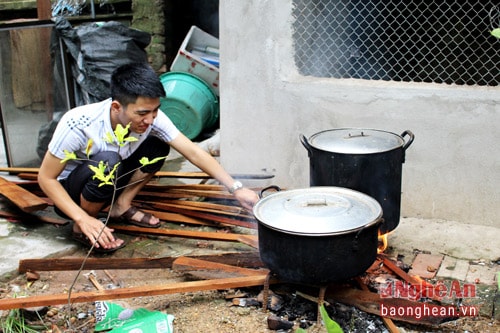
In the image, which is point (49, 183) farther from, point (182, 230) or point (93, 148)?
point (182, 230)

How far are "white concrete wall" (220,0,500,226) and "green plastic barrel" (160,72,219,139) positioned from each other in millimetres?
1641

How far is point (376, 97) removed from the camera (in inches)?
180

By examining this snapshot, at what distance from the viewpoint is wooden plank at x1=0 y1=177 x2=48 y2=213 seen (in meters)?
4.42

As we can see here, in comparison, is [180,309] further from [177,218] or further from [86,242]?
[177,218]

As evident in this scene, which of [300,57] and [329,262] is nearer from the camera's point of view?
[329,262]

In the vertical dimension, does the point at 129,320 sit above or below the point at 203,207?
below

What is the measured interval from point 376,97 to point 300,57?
0.84 m

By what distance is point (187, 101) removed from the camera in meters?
6.74

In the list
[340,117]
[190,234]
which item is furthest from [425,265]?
[190,234]

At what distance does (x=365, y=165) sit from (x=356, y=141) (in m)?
0.25

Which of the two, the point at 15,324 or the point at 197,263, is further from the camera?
the point at 197,263

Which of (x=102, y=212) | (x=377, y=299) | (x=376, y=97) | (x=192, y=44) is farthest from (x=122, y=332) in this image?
(x=192, y=44)

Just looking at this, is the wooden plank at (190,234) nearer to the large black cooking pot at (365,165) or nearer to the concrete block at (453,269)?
the large black cooking pot at (365,165)

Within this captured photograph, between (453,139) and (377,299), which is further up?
(453,139)
